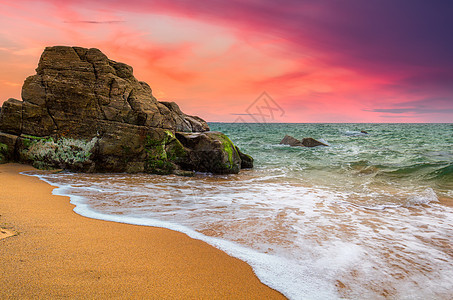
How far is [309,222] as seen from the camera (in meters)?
4.51

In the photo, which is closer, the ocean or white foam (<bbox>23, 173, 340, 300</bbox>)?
white foam (<bbox>23, 173, 340, 300</bbox>)

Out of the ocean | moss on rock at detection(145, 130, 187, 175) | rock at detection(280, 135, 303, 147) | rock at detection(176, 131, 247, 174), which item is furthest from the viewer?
rock at detection(280, 135, 303, 147)

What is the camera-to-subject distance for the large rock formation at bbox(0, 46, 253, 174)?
8.19 m

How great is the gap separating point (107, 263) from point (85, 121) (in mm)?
7410

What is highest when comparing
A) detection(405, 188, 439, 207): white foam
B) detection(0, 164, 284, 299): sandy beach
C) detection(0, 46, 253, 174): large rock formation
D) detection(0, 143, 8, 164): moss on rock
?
detection(0, 46, 253, 174): large rock formation

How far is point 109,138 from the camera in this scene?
851cm

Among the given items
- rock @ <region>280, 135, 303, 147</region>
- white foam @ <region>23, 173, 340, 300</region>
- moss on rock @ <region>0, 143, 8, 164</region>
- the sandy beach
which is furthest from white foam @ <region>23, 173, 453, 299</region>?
rock @ <region>280, 135, 303, 147</region>

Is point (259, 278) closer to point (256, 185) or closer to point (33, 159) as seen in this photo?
point (256, 185)

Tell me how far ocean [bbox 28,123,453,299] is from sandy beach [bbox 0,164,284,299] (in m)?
0.31

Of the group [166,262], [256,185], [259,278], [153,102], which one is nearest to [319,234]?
[259,278]

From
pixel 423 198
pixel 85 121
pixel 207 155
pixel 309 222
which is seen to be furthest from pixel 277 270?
pixel 85 121

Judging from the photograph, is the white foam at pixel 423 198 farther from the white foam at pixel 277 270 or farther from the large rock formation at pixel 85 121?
the large rock formation at pixel 85 121

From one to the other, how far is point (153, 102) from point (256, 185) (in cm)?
513

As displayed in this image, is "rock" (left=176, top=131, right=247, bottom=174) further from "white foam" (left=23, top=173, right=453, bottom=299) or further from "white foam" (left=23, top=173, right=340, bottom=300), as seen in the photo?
"white foam" (left=23, top=173, right=340, bottom=300)
